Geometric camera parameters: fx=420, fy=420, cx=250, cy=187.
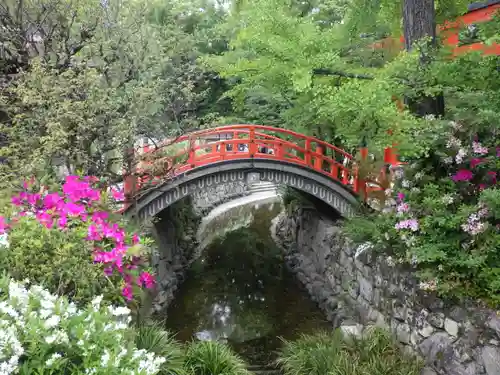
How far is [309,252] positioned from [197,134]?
21.1 feet

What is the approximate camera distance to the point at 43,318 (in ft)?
11.7

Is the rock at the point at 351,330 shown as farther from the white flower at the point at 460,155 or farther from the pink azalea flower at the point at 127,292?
the pink azalea flower at the point at 127,292

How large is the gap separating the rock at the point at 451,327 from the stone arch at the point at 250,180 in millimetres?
5445

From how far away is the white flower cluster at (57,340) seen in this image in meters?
3.15

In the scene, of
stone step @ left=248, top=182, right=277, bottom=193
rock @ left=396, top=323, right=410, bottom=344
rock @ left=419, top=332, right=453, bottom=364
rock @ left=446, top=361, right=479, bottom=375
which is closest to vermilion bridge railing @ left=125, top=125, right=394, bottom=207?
rock @ left=396, top=323, right=410, bottom=344

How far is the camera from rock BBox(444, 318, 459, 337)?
253 inches

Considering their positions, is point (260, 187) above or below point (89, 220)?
below

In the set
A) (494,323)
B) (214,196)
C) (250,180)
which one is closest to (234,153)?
(250,180)

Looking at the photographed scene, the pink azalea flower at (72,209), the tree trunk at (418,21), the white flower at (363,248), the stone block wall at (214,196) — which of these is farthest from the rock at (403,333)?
the stone block wall at (214,196)

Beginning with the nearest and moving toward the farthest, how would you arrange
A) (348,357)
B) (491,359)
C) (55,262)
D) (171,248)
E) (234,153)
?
(55,262)
(491,359)
(348,357)
(234,153)
(171,248)

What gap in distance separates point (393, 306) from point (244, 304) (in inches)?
200

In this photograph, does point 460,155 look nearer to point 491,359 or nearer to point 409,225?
point 409,225

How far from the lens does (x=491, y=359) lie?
575 centimetres

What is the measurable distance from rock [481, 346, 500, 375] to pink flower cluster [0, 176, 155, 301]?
4831mm
